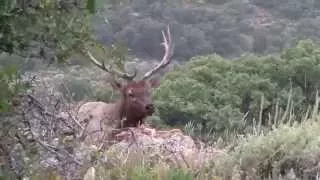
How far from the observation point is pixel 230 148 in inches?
242

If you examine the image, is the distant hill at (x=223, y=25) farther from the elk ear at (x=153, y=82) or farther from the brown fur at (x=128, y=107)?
the brown fur at (x=128, y=107)

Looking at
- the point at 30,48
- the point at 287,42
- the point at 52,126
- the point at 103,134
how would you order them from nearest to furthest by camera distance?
the point at 30,48 → the point at 52,126 → the point at 103,134 → the point at 287,42

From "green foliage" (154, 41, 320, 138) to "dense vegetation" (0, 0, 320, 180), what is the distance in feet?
0.08

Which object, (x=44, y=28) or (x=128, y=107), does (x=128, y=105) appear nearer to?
(x=128, y=107)

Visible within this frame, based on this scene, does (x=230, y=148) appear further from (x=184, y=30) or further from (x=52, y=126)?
(x=184, y=30)

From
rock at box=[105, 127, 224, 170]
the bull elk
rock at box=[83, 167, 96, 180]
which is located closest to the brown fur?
the bull elk

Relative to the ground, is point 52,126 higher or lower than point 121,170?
higher

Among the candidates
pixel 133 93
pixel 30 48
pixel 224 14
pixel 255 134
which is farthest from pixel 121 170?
pixel 224 14

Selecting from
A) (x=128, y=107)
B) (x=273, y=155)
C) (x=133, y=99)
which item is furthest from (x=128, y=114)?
(x=273, y=155)

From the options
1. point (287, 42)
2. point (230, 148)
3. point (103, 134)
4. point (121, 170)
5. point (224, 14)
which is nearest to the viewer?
point (121, 170)

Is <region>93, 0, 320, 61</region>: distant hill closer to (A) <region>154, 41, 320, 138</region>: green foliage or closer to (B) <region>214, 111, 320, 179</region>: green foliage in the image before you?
(A) <region>154, 41, 320, 138</region>: green foliage

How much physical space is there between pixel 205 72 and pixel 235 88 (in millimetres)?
1046

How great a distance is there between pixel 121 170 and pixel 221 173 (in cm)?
69

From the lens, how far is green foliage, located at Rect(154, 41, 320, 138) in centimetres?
1345
